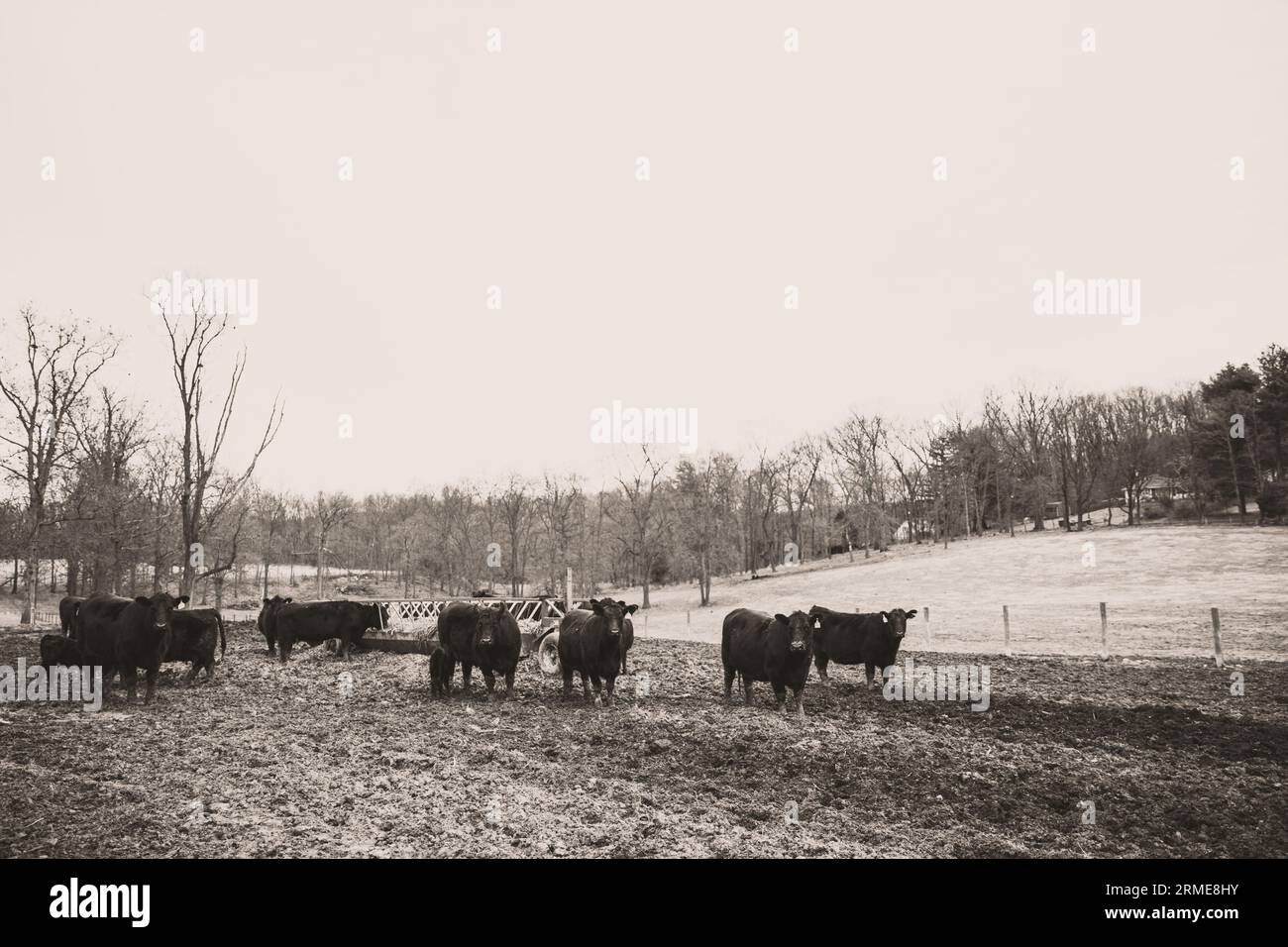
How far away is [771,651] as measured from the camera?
12016 millimetres

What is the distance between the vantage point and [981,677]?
1427 cm

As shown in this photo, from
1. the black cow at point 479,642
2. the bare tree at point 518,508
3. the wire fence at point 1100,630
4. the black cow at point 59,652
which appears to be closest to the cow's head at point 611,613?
the black cow at point 479,642

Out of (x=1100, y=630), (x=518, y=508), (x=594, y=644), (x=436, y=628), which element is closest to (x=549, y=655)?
(x=436, y=628)

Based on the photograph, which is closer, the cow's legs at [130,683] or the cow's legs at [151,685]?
the cow's legs at [151,685]

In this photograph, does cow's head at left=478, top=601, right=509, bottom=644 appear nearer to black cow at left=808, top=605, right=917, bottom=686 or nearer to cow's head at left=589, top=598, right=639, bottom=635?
cow's head at left=589, top=598, right=639, bottom=635

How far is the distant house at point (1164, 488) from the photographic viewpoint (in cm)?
6506

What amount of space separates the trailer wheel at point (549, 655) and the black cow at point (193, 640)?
6464 mm

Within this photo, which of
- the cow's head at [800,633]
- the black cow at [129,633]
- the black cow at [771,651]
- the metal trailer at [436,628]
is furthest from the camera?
the metal trailer at [436,628]

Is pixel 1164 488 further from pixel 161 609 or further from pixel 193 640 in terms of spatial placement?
pixel 161 609

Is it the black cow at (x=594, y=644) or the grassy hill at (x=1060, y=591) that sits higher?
the black cow at (x=594, y=644)

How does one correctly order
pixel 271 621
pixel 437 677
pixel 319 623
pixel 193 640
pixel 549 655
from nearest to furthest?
pixel 437 677 → pixel 193 640 → pixel 549 655 → pixel 319 623 → pixel 271 621

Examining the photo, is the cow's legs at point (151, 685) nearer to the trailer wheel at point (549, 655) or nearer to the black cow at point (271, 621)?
the black cow at point (271, 621)

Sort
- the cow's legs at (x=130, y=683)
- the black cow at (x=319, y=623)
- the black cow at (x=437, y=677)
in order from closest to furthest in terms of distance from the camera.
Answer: the cow's legs at (x=130, y=683), the black cow at (x=437, y=677), the black cow at (x=319, y=623)

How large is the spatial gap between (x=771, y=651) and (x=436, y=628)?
25.5ft
